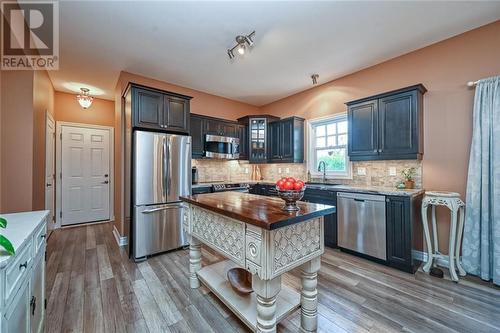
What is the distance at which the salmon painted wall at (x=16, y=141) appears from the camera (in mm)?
2486

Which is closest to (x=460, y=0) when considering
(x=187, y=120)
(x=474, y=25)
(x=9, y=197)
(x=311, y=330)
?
(x=474, y=25)

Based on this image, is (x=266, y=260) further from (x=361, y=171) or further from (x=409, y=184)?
(x=361, y=171)

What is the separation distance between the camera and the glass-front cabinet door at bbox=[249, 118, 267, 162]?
487cm

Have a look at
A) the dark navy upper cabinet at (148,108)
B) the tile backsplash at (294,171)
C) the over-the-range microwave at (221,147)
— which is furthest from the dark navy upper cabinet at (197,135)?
the dark navy upper cabinet at (148,108)

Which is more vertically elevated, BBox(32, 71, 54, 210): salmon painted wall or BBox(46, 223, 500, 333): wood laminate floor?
BBox(32, 71, 54, 210): salmon painted wall

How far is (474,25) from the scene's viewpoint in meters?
2.49

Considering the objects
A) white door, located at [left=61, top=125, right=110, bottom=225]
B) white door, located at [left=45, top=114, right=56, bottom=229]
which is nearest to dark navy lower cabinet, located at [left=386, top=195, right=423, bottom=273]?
white door, located at [left=45, top=114, right=56, bottom=229]

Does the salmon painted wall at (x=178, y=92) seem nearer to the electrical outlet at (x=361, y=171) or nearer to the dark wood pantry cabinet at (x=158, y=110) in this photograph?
the dark wood pantry cabinet at (x=158, y=110)

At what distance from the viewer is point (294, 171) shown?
4.74 meters

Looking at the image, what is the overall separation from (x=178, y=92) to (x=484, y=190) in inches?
190

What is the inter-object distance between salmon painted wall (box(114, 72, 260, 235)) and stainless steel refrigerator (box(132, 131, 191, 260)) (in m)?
0.77

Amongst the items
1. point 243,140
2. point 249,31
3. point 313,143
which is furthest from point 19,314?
point 313,143

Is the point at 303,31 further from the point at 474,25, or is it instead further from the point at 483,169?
the point at 483,169

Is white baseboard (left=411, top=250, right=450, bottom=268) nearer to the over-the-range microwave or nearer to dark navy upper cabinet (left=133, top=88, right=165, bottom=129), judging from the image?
the over-the-range microwave
